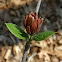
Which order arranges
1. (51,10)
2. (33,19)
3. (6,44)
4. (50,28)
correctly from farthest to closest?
1. (51,10)
2. (50,28)
3. (6,44)
4. (33,19)

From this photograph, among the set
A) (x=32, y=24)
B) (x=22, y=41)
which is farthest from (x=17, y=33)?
(x=22, y=41)

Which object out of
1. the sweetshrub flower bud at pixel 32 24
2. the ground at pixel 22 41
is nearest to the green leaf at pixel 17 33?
the sweetshrub flower bud at pixel 32 24

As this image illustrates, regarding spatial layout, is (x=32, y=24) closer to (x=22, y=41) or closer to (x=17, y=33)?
(x=17, y=33)

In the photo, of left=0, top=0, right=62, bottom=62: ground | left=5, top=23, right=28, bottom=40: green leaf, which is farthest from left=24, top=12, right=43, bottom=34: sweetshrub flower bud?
left=0, top=0, right=62, bottom=62: ground

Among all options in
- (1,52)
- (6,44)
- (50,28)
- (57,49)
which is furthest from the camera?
(50,28)

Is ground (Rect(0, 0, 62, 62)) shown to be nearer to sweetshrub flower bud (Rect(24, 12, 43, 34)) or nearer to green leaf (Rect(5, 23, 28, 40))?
green leaf (Rect(5, 23, 28, 40))

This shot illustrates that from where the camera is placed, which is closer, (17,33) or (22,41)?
(17,33)

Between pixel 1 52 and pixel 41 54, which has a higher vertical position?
pixel 1 52

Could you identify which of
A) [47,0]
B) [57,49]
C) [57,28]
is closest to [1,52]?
[57,49]

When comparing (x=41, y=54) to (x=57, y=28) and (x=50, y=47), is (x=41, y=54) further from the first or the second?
(x=57, y=28)

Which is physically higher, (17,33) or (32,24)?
(32,24)

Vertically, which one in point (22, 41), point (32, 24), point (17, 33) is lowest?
point (22, 41)
